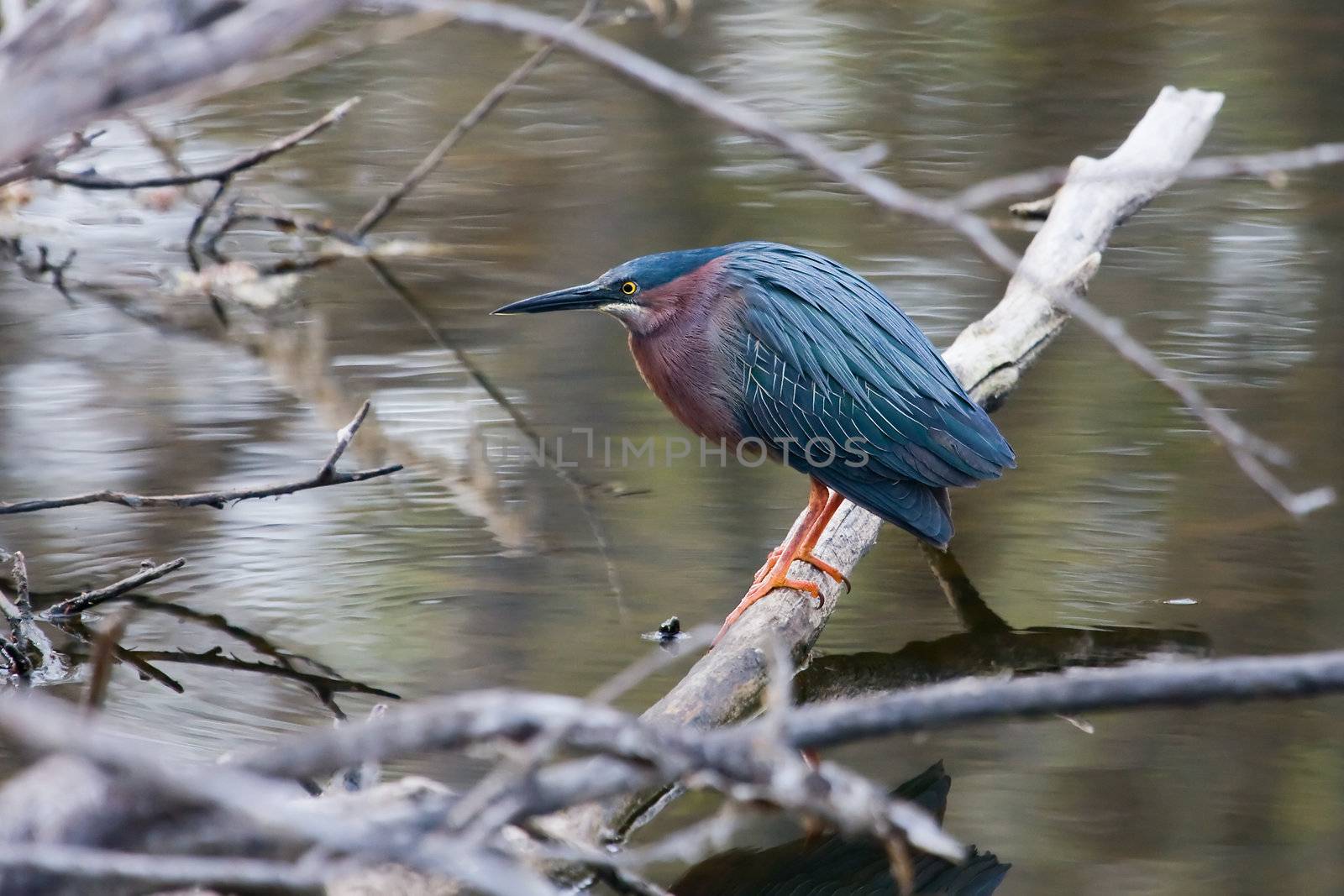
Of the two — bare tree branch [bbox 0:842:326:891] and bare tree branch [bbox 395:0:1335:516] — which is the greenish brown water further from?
bare tree branch [bbox 0:842:326:891]

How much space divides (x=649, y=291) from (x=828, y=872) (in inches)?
59.7

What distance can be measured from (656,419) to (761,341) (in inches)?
53.6

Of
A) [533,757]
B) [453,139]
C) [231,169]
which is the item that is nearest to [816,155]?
[533,757]

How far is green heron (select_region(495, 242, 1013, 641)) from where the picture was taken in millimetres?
3332

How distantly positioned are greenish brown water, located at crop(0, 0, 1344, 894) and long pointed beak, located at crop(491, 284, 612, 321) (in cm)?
72

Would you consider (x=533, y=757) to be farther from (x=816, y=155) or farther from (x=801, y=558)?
(x=801, y=558)

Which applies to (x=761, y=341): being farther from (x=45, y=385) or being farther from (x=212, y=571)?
(x=45, y=385)

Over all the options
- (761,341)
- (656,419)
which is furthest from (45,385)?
(761,341)

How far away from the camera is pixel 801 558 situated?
341 centimetres

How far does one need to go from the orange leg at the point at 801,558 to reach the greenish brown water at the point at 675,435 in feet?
0.70

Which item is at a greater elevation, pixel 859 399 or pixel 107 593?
pixel 859 399

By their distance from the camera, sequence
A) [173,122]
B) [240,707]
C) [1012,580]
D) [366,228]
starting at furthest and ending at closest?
[173,122], [366,228], [1012,580], [240,707]

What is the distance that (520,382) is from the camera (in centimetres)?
512

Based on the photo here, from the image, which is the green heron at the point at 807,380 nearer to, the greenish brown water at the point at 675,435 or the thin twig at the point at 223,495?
the greenish brown water at the point at 675,435
